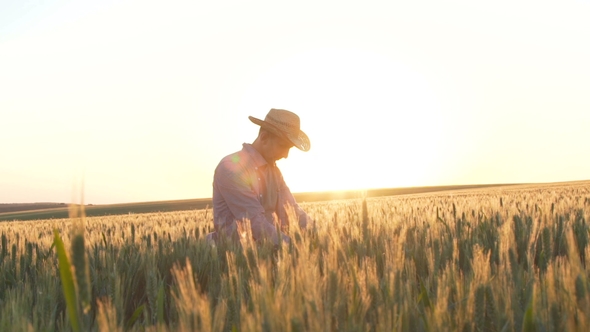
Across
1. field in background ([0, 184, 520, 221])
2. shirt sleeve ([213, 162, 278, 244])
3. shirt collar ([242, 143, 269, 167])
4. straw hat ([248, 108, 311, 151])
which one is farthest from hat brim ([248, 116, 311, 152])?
field in background ([0, 184, 520, 221])

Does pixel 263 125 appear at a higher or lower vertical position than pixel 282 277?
higher

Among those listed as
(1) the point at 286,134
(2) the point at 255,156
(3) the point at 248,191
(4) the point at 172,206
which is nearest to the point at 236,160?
(2) the point at 255,156

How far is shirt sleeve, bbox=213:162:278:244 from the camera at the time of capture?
4.41 metres

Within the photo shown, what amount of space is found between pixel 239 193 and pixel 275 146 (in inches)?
24.8

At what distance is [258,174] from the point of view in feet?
15.8

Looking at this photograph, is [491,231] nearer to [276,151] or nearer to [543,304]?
[543,304]

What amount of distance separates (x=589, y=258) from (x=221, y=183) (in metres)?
3.40

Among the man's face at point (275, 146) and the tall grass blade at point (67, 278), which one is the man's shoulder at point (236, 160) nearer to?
the man's face at point (275, 146)

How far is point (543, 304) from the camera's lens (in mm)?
1249

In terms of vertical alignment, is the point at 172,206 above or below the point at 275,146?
below

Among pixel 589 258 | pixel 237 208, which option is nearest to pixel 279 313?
pixel 589 258

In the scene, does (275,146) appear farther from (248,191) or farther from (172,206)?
(172,206)

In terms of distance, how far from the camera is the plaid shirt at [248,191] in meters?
4.43

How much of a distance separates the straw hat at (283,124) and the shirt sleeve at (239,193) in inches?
19.0
